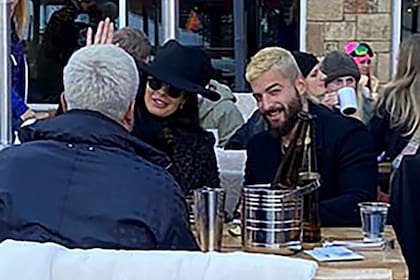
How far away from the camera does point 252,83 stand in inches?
130

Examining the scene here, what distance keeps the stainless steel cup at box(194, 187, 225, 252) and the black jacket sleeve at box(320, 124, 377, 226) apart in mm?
552

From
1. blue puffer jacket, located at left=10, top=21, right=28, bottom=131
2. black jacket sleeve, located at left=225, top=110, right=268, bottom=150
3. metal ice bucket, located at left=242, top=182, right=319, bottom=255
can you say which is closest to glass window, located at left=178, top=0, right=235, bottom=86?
black jacket sleeve, located at left=225, top=110, right=268, bottom=150

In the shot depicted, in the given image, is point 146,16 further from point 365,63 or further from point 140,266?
point 140,266

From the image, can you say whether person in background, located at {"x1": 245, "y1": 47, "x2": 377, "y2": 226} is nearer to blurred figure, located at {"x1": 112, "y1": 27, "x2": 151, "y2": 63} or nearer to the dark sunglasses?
the dark sunglasses

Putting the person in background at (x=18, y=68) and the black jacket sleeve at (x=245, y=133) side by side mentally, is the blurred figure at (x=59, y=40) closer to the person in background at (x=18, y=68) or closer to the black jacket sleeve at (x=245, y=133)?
the black jacket sleeve at (x=245, y=133)

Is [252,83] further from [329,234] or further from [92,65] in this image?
[92,65]

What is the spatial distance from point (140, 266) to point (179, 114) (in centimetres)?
181

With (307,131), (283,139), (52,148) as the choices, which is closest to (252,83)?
(283,139)

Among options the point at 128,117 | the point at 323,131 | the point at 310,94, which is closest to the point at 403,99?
the point at 310,94

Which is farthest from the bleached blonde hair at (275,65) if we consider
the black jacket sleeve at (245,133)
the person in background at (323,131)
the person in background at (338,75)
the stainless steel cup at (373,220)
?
the person in background at (338,75)

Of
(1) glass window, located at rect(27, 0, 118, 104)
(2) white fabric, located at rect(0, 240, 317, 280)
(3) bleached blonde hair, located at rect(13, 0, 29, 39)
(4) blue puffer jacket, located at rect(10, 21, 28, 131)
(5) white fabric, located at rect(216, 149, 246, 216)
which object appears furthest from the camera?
(1) glass window, located at rect(27, 0, 118, 104)

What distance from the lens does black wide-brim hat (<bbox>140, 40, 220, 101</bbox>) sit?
3.35 m

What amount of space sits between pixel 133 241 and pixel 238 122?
317 centimetres

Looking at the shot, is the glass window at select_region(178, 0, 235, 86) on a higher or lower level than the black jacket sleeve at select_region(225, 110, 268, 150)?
higher
